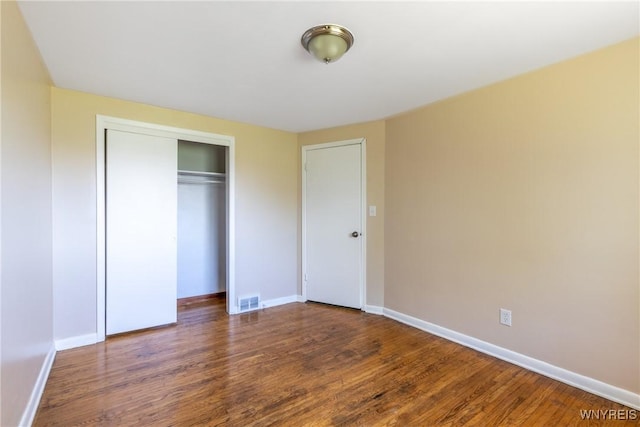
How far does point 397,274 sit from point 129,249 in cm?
268

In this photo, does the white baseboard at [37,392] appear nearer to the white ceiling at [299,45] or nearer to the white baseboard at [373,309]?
the white ceiling at [299,45]

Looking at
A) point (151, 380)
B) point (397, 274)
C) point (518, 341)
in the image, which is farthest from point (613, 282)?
point (151, 380)

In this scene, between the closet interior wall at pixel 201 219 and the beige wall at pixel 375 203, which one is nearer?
the beige wall at pixel 375 203

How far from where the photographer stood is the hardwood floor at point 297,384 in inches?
72.4

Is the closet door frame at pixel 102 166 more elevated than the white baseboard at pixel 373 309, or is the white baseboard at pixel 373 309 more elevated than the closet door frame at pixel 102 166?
the closet door frame at pixel 102 166

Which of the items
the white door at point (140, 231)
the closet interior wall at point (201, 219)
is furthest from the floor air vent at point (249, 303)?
the closet interior wall at point (201, 219)

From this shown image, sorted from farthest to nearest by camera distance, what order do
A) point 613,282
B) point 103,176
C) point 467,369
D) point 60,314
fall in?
point 103,176, point 60,314, point 467,369, point 613,282

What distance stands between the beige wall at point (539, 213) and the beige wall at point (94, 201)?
163cm

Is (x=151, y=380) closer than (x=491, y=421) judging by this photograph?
No

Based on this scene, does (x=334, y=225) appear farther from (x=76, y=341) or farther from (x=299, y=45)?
(x=76, y=341)

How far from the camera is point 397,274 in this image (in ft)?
11.2

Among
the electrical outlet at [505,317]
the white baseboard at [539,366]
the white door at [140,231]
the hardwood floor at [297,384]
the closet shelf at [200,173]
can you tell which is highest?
the closet shelf at [200,173]

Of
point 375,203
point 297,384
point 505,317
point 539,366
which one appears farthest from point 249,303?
point 539,366

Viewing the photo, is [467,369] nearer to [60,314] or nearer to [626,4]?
[626,4]
